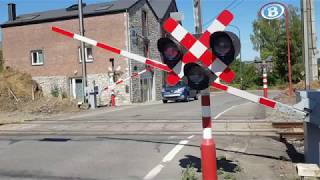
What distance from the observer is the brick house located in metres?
37.8

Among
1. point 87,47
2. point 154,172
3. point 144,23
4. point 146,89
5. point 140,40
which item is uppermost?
point 144,23

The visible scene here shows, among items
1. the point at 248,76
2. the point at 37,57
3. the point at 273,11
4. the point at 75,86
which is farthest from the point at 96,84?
the point at 248,76

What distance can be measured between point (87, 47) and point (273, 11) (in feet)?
80.2

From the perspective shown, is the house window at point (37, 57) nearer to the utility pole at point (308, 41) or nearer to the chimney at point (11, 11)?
the chimney at point (11, 11)

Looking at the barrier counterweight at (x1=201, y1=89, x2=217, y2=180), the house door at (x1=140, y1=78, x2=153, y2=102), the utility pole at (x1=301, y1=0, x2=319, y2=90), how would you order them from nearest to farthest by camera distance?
the barrier counterweight at (x1=201, y1=89, x2=217, y2=180) < the utility pole at (x1=301, y1=0, x2=319, y2=90) < the house door at (x1=140, y1=78, x2=153, y2=102)

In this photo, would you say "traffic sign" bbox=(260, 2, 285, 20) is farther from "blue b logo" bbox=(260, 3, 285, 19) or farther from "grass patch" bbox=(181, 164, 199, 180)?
"grass patch" bbox=(181, 164, 199, 180)

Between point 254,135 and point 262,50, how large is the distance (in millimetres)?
73930

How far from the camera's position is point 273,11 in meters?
15.9

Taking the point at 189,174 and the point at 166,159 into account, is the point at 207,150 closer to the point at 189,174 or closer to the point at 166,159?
the point at 189,174

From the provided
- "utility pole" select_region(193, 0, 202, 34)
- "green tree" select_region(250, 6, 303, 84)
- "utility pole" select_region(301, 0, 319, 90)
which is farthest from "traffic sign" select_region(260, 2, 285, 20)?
"green tree" select_region(250, 6, 303, 84)

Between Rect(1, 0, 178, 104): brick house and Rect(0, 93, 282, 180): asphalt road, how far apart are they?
22948mm

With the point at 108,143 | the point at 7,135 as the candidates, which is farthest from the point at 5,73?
the point at 108,143

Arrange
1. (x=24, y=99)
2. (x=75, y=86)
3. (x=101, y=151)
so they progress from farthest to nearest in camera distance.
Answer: (x=75, y=86), (x=24, y=99), (x=101, y=151)

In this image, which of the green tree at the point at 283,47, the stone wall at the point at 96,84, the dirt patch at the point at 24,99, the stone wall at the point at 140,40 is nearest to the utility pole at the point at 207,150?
the dirt patch at the point at 24,99
